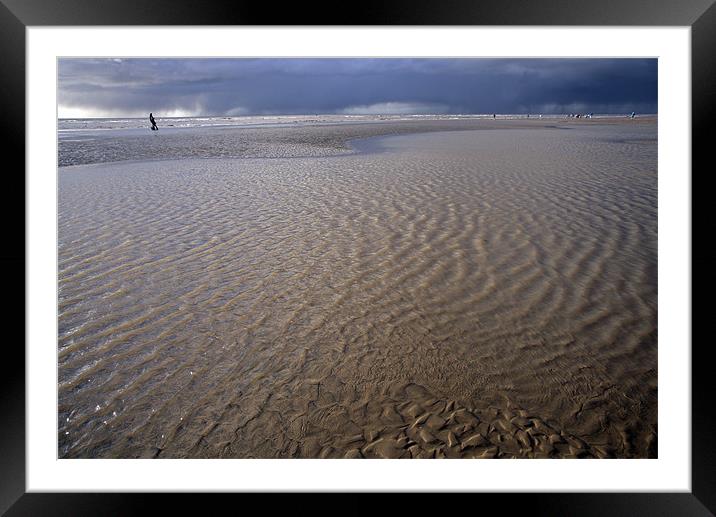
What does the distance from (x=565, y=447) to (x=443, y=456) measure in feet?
2.39

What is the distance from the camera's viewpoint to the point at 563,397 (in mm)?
3064

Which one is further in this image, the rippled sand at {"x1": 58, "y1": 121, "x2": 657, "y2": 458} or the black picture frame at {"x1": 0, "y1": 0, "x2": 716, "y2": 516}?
the rippled sand at {"x1": 58, "y1": 121, "x2": 657, "y2": 458}

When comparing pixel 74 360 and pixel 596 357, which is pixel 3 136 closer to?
pixel 74 360

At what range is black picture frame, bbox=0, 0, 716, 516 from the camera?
2.04 meters

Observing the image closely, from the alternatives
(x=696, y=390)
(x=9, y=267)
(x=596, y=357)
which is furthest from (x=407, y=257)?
(x=9, y=267)

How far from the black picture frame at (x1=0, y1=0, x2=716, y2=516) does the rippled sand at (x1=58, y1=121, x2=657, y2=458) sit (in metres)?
0.53

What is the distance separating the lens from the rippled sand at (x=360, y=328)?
279 cm

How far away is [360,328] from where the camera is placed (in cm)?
391

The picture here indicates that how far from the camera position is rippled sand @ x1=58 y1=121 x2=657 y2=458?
2789 mm
